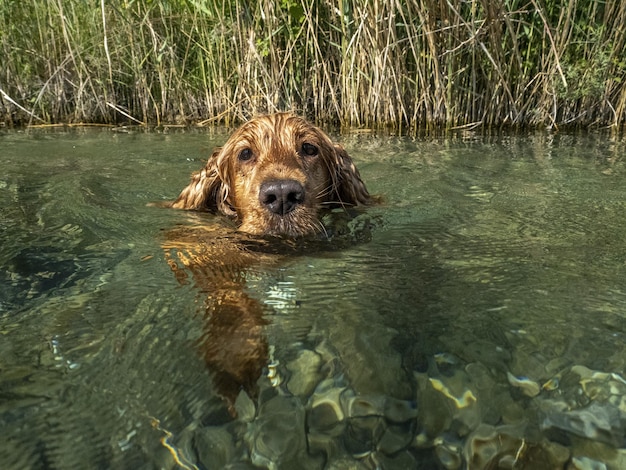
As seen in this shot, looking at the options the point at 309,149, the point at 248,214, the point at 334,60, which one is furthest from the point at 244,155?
the point at 334,60

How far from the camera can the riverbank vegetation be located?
703cm

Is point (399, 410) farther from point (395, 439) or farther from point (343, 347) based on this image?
point (343, 347)

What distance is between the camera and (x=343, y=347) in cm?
184

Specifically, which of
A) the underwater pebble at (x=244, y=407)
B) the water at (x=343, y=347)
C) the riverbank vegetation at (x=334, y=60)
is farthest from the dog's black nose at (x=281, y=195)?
the riverbank vegetation at (x=334, y=60)

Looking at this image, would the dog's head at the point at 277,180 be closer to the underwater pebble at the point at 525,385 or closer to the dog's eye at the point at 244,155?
the dog's eye at the point at 244,155

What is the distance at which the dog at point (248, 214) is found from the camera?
1850 millimetres

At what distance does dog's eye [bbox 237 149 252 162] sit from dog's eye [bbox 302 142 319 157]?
332 millimetres

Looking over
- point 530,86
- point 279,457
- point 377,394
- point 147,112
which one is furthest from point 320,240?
point 147,112

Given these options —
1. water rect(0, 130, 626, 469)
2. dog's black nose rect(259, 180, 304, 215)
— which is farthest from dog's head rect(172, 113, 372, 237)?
water rect(0, 130, 626, 469)

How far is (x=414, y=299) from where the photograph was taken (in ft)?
7.42

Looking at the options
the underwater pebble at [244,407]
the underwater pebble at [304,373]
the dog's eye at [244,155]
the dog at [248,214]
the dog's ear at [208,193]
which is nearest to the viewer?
the underwater pebble at [244,407]

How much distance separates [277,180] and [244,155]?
607 mm

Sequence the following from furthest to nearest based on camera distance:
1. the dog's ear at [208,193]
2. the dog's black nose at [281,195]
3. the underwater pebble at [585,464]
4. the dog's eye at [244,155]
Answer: the dog's ear at [208,193]
the dog's eye at [244,155]
the dog's black nose at [281,195]
the underwater pebble at [585,464]

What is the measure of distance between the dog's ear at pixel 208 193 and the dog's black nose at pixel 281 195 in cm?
81
